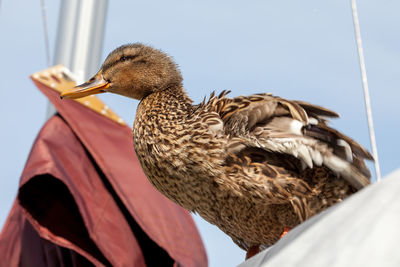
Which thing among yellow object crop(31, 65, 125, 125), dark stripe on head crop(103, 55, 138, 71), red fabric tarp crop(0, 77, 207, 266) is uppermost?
dark stripe on head crop(103, 55, 138, 71)

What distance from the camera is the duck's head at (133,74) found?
234 centimetres

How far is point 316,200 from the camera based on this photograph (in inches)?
73.4

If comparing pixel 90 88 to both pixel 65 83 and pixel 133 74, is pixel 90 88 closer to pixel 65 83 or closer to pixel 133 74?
pixel 133 74

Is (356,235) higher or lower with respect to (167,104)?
higher

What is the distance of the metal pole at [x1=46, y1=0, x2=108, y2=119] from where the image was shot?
356 cm

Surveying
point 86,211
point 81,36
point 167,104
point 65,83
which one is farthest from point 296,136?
point 81,36

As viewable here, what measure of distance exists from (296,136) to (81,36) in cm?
216

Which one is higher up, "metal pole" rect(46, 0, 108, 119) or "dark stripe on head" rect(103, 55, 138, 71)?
"dark stripe on head" rect(103, 55, 138, 71)

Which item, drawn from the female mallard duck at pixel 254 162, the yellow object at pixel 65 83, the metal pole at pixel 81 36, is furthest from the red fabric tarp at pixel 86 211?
the female mallard duck at pixel 254 162

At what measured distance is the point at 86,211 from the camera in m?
2.69

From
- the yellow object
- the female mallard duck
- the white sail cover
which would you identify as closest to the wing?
the female mallard duck

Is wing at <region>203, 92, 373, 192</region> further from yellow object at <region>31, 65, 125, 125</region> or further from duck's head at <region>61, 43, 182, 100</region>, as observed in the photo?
yellow object at <region>31, 65, 125, 125</region>

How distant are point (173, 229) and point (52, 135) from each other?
2.22ft

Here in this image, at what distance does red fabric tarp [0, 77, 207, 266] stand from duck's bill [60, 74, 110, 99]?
17.3 inches
